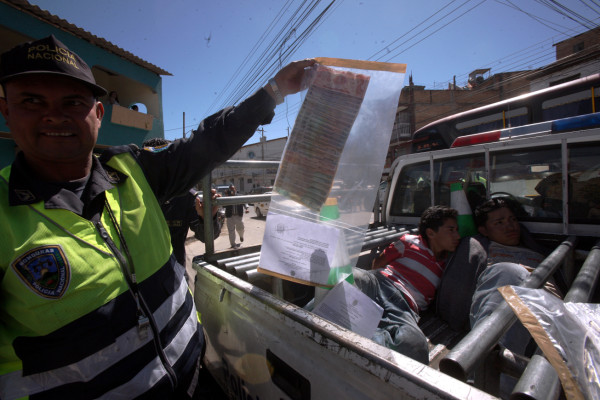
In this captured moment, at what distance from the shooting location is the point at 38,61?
1060mm

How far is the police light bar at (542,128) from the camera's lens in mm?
2070

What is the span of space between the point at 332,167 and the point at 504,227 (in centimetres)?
190

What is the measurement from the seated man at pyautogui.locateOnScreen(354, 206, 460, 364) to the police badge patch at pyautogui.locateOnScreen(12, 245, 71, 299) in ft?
4.51

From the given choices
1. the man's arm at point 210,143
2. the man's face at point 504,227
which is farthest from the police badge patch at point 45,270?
the man's face at point 504,227

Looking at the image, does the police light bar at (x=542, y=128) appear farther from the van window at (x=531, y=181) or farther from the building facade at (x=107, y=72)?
the building facade at (x=107, y=72)

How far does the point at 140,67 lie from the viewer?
21.8 feet

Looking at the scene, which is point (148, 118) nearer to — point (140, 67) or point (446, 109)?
point (140, 67)

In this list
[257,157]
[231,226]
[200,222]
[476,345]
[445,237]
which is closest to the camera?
[476,345]

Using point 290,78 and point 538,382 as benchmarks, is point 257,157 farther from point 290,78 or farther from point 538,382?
point 538,382

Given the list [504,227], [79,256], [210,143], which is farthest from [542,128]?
[79,256]

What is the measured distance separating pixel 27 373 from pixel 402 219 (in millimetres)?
3251

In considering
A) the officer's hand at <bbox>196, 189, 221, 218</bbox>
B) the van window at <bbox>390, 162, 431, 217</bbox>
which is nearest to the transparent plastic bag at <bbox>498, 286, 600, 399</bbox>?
the officer's hand at <bbox>196, 189, 221, 218</bbox>

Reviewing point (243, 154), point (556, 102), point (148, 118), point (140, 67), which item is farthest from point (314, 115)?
point (243, 154)

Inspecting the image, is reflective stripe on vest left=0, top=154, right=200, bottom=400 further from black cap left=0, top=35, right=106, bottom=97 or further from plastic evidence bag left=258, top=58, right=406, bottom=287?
plastic evidence bag left=258, top=58, right=406, bottom=287
